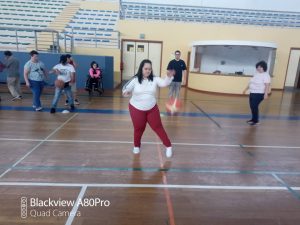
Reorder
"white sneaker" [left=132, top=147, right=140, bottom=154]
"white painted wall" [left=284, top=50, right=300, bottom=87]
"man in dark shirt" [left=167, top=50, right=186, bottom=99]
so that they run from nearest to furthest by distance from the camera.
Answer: "white sneaker" [left=132, top=147, right=140, bottom=154] < "man in dark shirt" [left=167, top=50, right=186, bottom=99] < "white painted wall" [left=284, top=50, right=300, bottom=87]

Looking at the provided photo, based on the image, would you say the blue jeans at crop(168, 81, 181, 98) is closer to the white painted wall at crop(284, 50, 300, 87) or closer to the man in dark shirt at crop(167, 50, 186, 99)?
the man in dark shirt at crop(167, 50, 186, 99)

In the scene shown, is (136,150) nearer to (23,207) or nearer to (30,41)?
(23,207)

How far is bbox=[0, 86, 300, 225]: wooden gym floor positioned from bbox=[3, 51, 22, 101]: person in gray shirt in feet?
7.64

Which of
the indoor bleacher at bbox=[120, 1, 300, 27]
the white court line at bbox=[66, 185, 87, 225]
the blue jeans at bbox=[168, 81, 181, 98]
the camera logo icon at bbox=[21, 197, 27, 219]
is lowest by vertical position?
the white court line at bbox=[66, 185, 87, 225]

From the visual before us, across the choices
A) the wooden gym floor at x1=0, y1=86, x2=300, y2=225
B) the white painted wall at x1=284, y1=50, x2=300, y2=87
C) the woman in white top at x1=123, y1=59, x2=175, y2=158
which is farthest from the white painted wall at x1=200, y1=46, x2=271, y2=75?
the woman in white top at x1=123, y1=59, x2=175, y2=158

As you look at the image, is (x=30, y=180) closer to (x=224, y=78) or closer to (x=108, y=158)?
(x=108, y=158)

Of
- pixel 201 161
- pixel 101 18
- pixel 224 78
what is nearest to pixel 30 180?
pixel 201 161

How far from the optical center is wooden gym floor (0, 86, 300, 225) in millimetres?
2635

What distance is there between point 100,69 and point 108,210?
8.33m

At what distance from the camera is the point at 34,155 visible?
398cm

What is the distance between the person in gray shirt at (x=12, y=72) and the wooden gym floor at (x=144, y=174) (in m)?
2.33

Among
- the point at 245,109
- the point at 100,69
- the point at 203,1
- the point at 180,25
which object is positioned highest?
the point at 203,1

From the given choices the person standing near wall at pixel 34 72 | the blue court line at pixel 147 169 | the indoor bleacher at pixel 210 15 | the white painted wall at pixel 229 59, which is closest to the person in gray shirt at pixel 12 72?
the person standing near wall at pixel 34 72

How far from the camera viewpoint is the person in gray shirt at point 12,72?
8.04 meters
